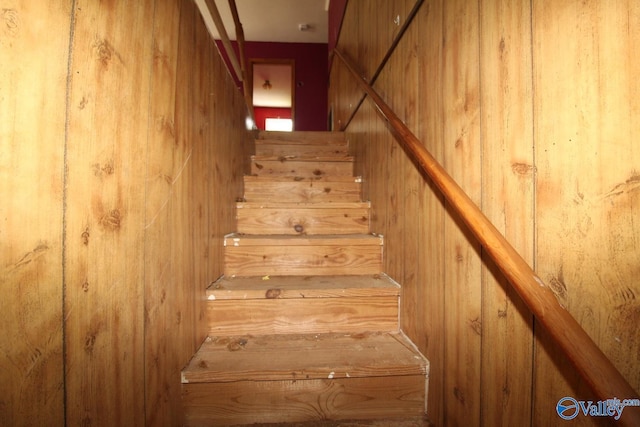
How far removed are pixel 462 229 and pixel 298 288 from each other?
0.77 meters

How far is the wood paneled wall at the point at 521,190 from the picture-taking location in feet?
1.47

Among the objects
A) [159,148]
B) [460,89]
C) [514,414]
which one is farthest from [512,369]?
[159,148]

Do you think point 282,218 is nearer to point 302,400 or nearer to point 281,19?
point 302,400

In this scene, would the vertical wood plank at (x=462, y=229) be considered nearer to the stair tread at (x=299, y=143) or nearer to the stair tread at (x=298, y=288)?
the stair tread at (x=298, y=288)

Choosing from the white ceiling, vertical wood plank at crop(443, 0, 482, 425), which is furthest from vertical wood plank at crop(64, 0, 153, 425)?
the white ceiling

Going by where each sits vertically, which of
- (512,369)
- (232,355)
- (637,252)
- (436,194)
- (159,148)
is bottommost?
(232,355)

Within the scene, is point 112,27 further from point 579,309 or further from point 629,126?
point 579,309

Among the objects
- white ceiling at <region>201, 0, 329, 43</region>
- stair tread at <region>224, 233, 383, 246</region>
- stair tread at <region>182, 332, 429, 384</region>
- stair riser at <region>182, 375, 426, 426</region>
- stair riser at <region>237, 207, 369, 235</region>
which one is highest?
white ceiling at <region>201, 0, 329, 43</region>

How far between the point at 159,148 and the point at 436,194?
960 millimetres

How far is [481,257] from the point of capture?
775 mm

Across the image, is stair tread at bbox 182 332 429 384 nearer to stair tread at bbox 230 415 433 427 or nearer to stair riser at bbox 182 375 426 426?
stair riser at bbox 182 375 426 426

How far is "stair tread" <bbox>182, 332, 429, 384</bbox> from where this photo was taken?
38.8 inches

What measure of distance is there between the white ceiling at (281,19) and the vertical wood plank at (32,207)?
5109 mm

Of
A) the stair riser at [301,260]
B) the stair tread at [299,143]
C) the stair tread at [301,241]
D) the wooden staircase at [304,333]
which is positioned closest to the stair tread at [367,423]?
the wooden staircase at [304,333]
